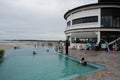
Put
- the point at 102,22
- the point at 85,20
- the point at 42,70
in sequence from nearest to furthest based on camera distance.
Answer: the point at 42,70 < the point at 102,22 < the point at 85,20

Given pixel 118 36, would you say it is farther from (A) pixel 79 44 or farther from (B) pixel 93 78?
(B) pixel 93 78

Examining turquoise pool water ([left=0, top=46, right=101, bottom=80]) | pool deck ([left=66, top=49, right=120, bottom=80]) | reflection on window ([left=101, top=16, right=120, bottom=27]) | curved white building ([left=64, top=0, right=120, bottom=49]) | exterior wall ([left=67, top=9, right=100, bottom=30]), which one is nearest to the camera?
pool deck ([left=66, top=49, right=120, bottom=80])

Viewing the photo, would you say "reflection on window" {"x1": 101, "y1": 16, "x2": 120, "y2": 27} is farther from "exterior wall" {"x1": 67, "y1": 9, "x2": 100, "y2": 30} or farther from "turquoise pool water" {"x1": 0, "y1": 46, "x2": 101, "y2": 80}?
"turquoise pool water" {"x1": 0, "y1": 46, "x2": 101, "y2": 80}

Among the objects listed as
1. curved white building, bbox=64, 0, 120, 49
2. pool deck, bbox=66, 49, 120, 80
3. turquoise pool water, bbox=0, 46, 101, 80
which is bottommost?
turquoise pool water, bbox=0, 46, 101, 80

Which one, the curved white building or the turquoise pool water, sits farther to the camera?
the curved white building

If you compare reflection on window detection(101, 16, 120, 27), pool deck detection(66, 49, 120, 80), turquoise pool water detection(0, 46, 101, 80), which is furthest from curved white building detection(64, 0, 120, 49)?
turquoise pool water detection(0, 46, 101, 80)

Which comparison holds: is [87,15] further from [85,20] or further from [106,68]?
[106,68]

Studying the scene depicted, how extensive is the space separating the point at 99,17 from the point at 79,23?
512cm

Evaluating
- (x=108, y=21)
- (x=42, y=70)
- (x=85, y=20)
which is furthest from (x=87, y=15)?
(x=42, y=70)

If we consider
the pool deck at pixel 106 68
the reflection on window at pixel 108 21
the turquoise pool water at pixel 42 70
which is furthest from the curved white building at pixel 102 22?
the turquoise pool water at pixel 42 70

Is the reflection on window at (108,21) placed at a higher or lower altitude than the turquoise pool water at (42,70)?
higher

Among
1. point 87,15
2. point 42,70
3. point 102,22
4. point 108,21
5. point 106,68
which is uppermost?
point 87,15

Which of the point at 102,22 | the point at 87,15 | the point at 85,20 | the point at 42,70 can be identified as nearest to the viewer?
the point at 42,70

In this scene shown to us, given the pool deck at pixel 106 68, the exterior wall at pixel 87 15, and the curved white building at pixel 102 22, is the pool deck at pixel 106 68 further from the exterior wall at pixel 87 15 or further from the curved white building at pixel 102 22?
the exterior wall at pixel 87 15
